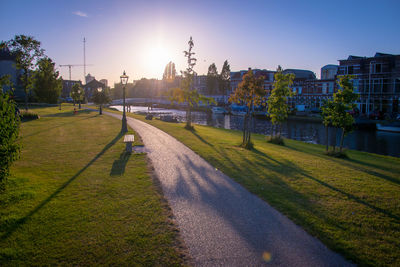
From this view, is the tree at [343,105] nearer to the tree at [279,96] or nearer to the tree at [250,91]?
the tree at [250,91]

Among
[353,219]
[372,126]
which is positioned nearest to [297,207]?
[353,219]

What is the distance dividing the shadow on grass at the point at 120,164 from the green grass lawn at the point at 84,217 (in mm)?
39

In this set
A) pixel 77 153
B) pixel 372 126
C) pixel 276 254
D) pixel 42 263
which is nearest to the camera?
pixel 42 263

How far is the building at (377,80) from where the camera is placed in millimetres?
48094

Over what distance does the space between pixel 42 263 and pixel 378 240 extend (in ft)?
22.0

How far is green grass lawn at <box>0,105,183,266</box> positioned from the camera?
4570mm

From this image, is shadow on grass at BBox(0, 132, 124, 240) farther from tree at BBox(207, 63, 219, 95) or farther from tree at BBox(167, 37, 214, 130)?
tree at BBox(207, 63, 219, 95)

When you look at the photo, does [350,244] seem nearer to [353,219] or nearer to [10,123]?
[353,219]

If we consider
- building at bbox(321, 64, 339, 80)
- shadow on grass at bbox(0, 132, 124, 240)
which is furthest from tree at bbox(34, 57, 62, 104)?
building at bbox(321, 64, 339, 80)

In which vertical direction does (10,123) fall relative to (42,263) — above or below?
above

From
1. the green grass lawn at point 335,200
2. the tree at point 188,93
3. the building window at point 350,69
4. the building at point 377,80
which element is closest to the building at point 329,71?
the building window at point 350,69

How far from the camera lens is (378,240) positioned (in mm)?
5230

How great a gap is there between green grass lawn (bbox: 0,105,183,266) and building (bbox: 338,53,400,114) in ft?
173

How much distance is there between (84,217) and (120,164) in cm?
493
